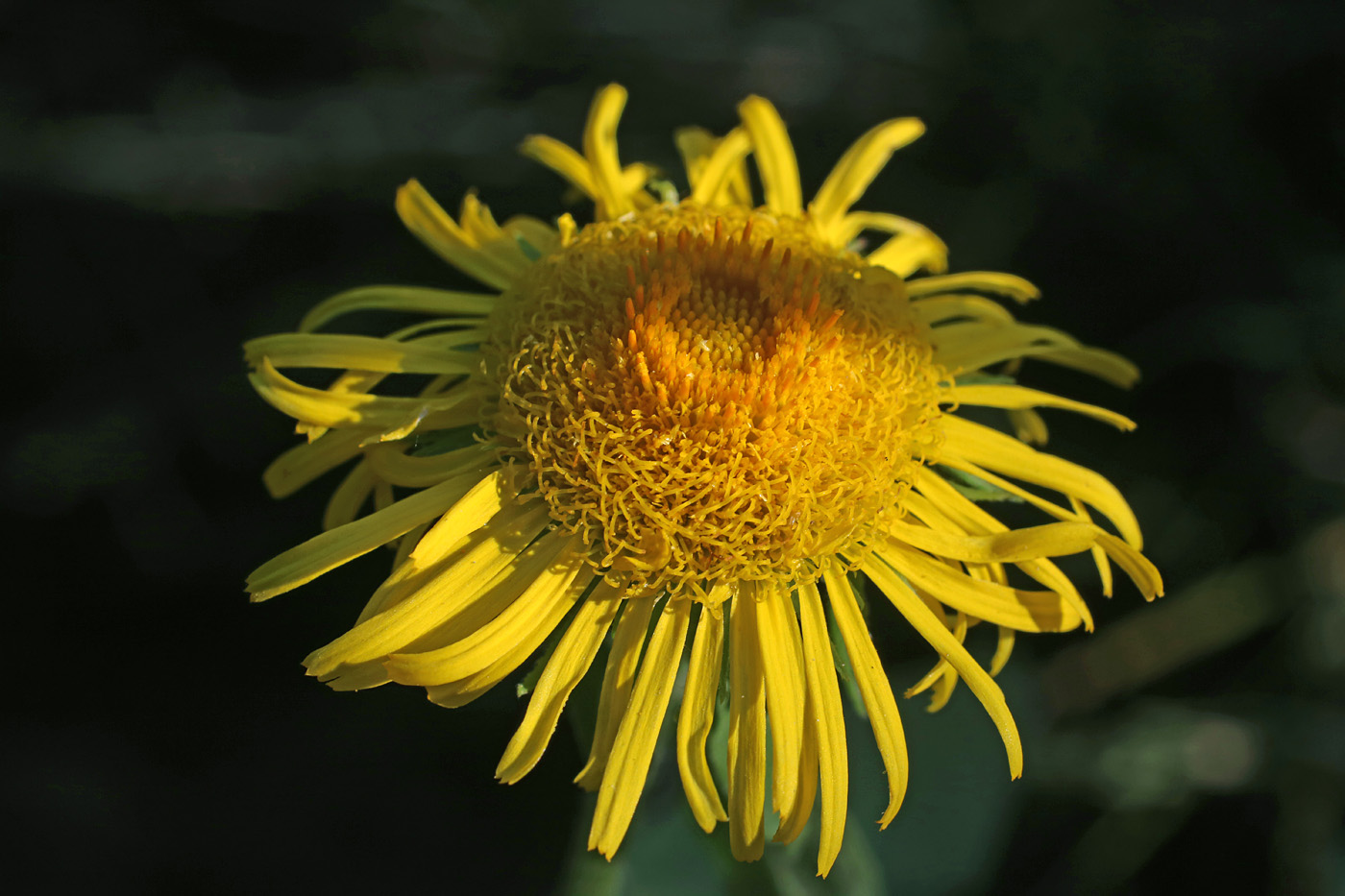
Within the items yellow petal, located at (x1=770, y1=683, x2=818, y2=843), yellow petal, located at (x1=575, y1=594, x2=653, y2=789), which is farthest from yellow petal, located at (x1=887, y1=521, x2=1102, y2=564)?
yellow petal, located at (x1=575, y1=594, x2=653, y2=789)

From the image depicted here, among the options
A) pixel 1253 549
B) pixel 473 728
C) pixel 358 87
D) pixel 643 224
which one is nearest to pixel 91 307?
pixel 358 87

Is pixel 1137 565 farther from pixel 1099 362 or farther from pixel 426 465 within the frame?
pixel 426 465

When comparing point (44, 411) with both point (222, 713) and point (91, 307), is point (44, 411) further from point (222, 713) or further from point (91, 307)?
point (222, 713)

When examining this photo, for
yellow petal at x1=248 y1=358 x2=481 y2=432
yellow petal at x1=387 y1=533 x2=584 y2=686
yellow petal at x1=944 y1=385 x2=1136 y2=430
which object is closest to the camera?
yellow petal at x1=387 y1=533 x2=584 y2=686

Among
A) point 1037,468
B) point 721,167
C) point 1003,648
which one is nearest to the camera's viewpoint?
point 1003,648

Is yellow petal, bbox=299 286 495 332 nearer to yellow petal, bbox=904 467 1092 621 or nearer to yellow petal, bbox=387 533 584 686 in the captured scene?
yellow petal, bbox=387 533 584 686

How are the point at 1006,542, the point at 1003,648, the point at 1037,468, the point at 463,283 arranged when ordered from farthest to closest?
1. the point at 463,283
2. the point at 1037,468
3. the point at 1003,648
4. the point at 1006,542

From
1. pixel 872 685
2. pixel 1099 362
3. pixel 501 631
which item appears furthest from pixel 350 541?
pixel 1099 362
